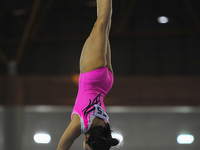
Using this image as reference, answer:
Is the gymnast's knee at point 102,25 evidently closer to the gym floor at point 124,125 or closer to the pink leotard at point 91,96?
the pink leotard at point 91,96

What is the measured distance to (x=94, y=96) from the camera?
5.84 feet

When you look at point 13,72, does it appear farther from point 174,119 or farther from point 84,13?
point 174,119

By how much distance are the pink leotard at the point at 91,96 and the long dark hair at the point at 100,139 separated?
0.05 metres

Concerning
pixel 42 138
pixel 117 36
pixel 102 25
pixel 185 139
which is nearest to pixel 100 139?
pixel 102 25

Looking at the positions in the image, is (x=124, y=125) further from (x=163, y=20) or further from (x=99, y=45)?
(x=99, y=45)

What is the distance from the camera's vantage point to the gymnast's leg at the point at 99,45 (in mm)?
1782

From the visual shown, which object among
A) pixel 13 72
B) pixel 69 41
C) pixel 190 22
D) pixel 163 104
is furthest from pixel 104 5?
pixel 190 22

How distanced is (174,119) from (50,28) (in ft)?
13.6

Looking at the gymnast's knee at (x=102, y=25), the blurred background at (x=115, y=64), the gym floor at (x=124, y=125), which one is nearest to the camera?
the gymnast's knee at (x=102, y=25)

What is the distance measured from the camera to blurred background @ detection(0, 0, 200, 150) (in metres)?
5.15

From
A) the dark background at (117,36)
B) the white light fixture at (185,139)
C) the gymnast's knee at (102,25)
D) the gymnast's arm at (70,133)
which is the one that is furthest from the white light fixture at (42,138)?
the gymnast's knee at (102,25)

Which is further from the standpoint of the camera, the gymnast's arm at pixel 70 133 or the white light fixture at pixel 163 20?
the white light fixture at pixel 163 20

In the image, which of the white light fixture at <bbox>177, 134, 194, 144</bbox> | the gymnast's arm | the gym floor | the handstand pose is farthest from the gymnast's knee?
the white light fixture at <bbox>177, 134, 194, 144</bbox>

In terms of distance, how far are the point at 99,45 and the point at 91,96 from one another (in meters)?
0.33
